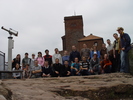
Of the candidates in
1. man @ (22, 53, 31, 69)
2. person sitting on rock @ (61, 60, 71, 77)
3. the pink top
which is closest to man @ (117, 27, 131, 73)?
person sitting on rock @ (61, 60, 71, 77)

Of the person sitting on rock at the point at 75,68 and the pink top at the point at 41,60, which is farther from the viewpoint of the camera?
the pink top at the point at 41,60

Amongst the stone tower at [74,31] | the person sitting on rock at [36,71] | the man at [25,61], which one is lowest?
the person sitting on rock at [36,71]

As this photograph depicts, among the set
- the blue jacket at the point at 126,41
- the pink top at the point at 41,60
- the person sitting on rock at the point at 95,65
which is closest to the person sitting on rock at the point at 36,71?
the pink top at the point at 41,60

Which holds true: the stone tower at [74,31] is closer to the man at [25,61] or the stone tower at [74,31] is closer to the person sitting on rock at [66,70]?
→ the man at [25,61]

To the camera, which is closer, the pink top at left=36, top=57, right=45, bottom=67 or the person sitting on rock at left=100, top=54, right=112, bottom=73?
the person sitting on rock at left=100, top=54, right=112, bottom=73

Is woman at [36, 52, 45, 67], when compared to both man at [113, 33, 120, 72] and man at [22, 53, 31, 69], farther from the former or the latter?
man at [113, 33, 120, 72]

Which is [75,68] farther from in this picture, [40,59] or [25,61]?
[25,61]

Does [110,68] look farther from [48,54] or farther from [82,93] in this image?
[82,93]

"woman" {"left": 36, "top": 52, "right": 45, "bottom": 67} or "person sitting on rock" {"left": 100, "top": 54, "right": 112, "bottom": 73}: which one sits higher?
"woman" {"left": 36, "top": 52, "right": 45, "bottom": 67}

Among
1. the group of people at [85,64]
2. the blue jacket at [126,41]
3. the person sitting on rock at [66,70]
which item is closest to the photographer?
the blue jacket at [126,41]

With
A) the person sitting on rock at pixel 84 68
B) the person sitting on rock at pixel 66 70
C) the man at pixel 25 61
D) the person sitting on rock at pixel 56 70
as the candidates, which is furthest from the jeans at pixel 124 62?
the man at pixel 25 61

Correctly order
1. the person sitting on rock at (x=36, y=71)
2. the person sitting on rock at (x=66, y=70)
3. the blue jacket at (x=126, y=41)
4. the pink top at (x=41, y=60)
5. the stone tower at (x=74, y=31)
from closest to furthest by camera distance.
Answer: the blue jacket at (x=126, y=41), the person sitting on rock at (x=66, y=70), the person sitting on rock at (x=36, y=71), the pink top at (x=41, y=60), the stone tower at (x=74, y=31)

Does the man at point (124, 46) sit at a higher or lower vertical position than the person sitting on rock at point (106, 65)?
higher

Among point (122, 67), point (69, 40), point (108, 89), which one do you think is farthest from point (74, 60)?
point (69, 40)
